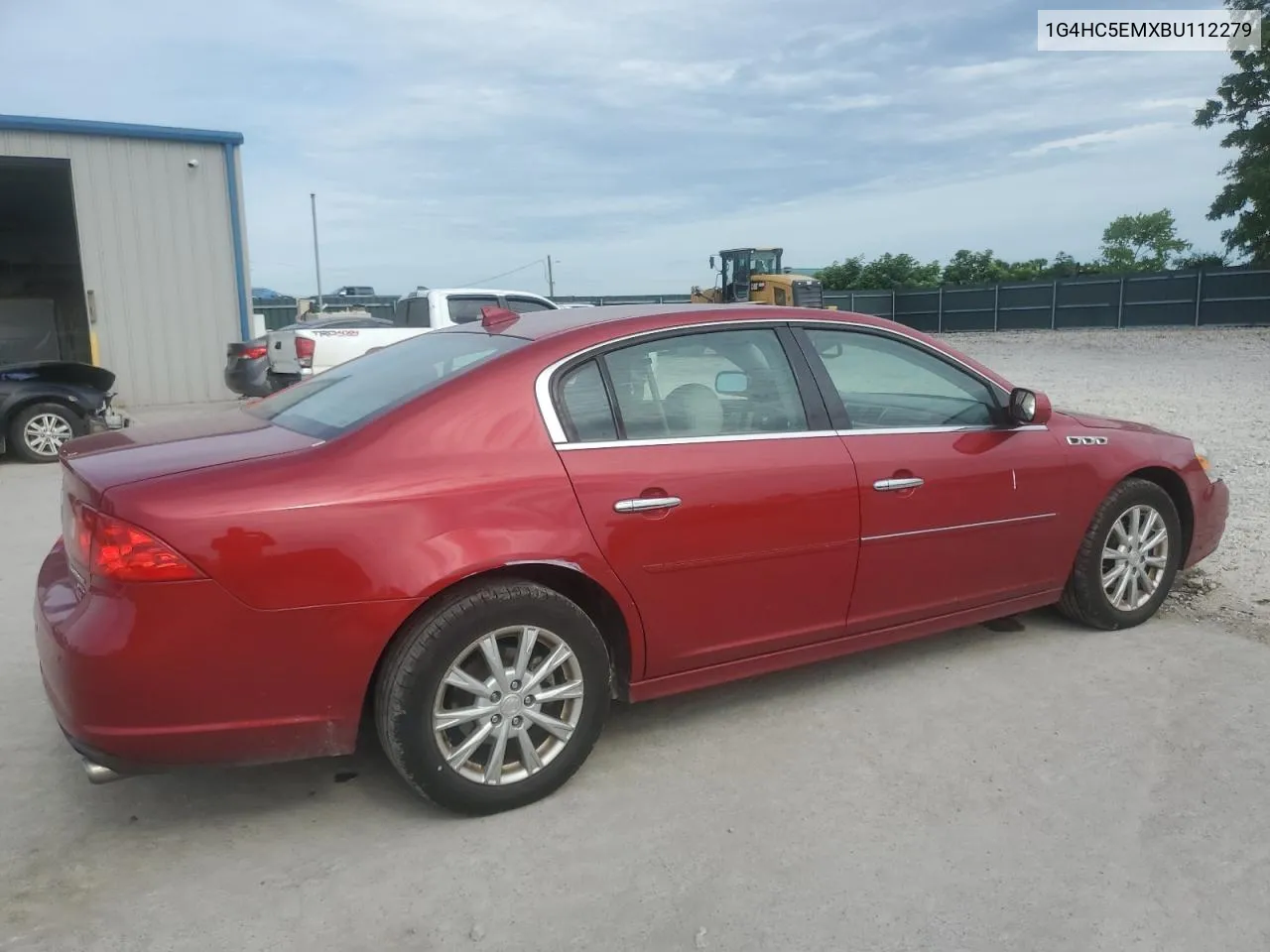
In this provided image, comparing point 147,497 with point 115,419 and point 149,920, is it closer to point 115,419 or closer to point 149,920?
point 149,920

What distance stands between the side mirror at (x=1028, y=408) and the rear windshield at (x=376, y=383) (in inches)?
83.8

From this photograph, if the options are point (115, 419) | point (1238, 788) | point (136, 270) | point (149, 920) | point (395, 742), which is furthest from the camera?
point (136, 270)

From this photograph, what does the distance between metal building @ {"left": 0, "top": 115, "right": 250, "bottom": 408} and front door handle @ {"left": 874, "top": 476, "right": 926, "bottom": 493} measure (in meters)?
14.7

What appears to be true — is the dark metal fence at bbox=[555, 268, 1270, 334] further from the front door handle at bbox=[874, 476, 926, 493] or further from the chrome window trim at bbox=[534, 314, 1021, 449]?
the front door handle at bbox=[874, 476, 926, 493]

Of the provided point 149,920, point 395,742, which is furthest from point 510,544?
point 149,920

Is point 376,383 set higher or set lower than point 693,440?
higher

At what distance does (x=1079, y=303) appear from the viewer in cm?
3338

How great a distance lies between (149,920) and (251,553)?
982 mm

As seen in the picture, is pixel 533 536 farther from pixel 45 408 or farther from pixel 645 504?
pixel 45 408

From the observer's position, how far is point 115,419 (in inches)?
430

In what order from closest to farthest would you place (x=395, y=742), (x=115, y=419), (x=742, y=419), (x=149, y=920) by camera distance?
(x=149, y=920) < (x=395, y=742) < (x=742, y=419) < (x=115, y=419)

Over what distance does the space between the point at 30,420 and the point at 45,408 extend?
193mm

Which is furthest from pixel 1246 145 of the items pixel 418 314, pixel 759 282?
pixel 418 314

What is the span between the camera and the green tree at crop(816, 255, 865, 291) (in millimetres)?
50772
